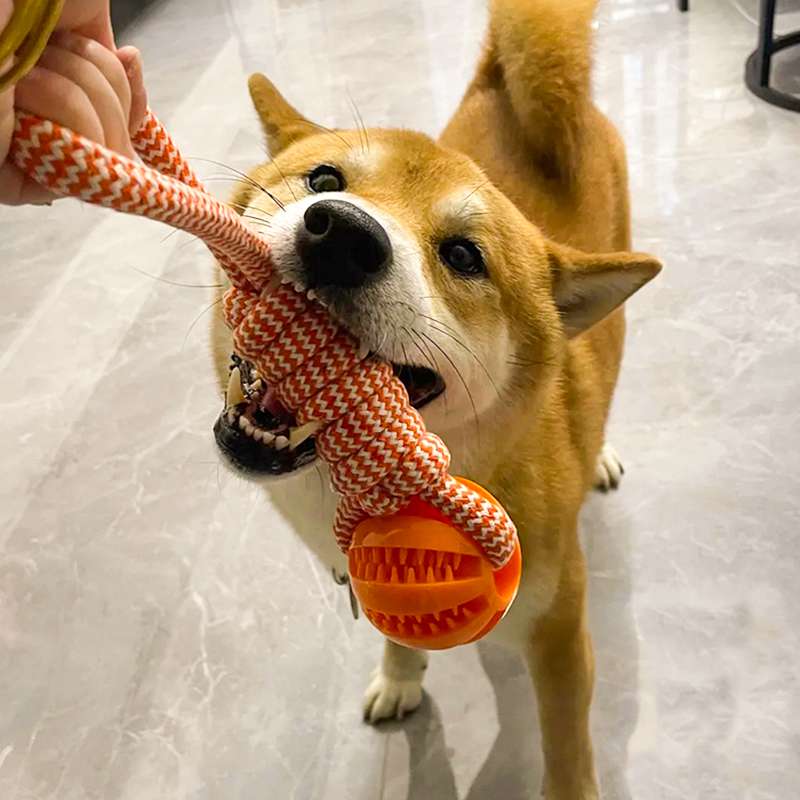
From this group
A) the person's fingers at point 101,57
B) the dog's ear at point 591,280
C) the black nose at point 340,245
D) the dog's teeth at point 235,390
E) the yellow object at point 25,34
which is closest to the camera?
the yellow object at point 25,34

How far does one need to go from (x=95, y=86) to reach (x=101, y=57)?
32mm

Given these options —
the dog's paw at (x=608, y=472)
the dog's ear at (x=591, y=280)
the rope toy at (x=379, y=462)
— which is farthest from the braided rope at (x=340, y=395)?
the dog's paw at (x=608, y=472)

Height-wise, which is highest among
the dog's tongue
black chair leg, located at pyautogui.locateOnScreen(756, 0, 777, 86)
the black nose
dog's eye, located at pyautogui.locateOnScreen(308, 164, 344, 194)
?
the black nose

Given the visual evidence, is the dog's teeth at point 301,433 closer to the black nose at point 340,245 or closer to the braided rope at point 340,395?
the braided rope at point 340,395

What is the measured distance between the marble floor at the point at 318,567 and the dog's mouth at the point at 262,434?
0.63 m

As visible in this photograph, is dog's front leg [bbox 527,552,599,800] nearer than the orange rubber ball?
No

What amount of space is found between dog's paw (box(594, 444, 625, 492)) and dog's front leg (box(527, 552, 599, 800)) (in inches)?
18.3

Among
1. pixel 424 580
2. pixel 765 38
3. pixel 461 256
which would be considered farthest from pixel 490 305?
pixel 765 38

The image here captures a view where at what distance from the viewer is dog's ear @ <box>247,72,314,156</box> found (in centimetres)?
105

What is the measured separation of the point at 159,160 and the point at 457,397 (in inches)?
13.2

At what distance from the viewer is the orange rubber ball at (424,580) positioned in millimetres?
679

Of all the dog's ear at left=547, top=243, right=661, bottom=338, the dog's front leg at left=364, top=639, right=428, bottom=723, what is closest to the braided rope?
the dog's ear at left=547, top=243, right=661, bottom=338

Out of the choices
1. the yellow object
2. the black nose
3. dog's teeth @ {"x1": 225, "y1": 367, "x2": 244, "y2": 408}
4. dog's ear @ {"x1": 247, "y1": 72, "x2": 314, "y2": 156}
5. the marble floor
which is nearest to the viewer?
the yellow object

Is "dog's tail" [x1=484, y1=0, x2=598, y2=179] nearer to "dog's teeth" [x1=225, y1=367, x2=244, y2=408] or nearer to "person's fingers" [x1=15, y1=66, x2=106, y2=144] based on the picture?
"dog's teeth" [x1=225, y1=367, x2=244, y2=408]
